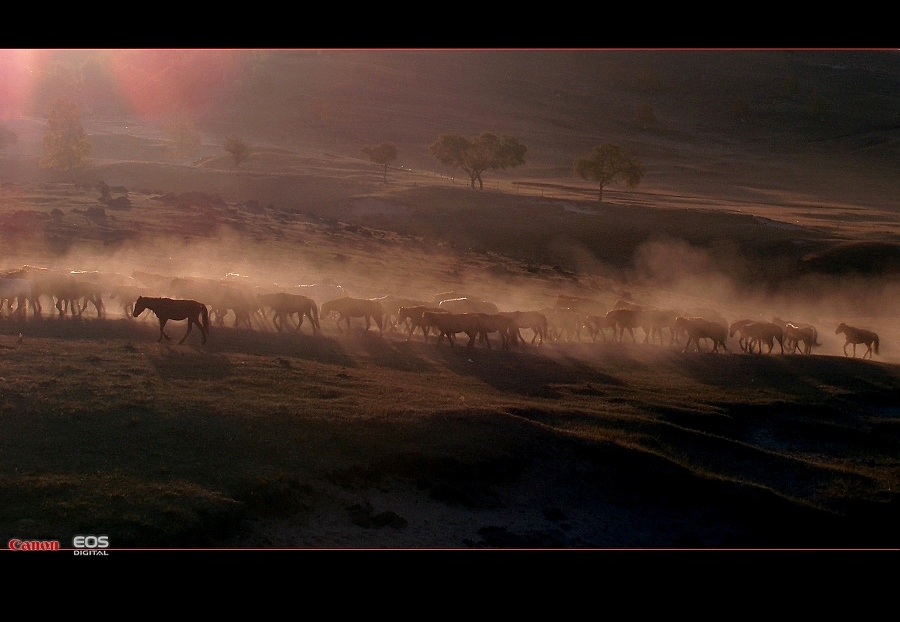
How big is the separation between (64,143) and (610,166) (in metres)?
46.2

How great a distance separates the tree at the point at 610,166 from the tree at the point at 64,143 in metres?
42.8

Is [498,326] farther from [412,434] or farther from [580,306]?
[412,434]

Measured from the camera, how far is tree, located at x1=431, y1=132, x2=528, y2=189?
8181 cm

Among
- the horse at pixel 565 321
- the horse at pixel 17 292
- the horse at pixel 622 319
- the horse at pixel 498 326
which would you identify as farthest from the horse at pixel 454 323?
the horse at pixel 17 292

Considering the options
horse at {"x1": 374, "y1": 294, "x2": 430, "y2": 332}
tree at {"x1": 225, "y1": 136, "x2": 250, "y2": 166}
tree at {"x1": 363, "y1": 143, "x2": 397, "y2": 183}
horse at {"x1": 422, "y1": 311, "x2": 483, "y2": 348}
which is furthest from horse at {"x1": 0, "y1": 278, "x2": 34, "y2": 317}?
tree at {"x1": 363, "y1": 143, "x2": 397, "y2": 183}

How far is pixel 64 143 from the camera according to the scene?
245 feet

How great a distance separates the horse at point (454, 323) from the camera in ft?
90.1

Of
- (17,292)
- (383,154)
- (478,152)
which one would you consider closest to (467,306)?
(17,292)

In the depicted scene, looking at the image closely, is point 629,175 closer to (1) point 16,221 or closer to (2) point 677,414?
(1) point 16,221

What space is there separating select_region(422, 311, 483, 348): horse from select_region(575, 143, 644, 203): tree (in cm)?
5194

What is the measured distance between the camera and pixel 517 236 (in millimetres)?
59375

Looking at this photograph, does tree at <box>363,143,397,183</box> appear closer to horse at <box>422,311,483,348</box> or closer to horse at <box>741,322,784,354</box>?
horse at <box>741,322,784,354</box>
